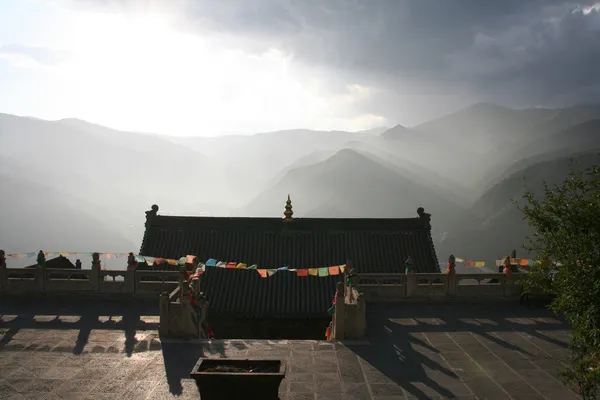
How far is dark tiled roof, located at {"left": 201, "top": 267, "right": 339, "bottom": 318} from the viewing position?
16750 millimetres

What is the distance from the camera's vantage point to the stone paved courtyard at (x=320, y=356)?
1017cm

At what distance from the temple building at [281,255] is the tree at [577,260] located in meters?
9.76

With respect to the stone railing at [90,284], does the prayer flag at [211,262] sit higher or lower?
higher

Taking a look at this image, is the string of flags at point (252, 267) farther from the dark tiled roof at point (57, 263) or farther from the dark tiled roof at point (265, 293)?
the dark tiled roof at point (57, 263)

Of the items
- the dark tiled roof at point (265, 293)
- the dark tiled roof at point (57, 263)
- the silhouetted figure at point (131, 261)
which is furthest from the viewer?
the dark tiled roof at point (57, 263)

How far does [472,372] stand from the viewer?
36.7 feet

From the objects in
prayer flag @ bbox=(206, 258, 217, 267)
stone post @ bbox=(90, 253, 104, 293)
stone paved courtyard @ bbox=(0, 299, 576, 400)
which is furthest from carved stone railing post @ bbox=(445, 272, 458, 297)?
stone post @ bbox=(90, 253, 104, 293)

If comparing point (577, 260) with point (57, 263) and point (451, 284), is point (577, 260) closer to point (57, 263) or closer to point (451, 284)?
point (451, 284)

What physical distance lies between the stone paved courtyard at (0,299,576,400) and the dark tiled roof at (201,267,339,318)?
2.19m

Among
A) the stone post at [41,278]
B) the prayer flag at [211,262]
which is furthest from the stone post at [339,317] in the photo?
the stone post at [41,278]

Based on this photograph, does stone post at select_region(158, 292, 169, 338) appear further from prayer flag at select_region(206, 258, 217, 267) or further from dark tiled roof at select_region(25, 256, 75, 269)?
dark tiled roof at select_region(25, 256, 75, 269)

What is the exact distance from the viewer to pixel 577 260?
7.80 metres

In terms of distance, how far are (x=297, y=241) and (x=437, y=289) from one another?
6169 mm

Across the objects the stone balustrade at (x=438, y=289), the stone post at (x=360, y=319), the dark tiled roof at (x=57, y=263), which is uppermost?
the dark tiled roof at (x=57, y=263)
